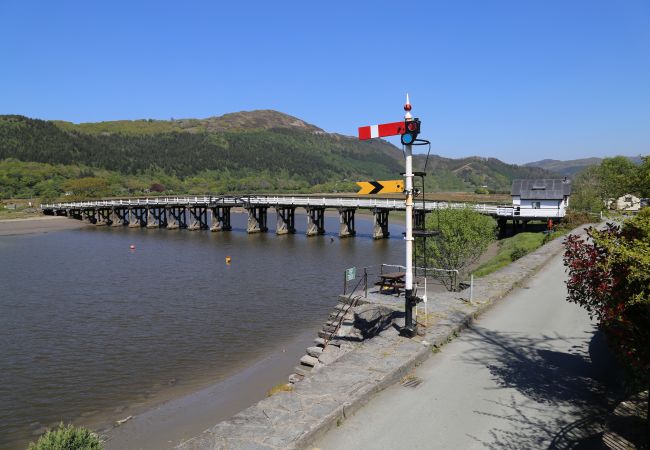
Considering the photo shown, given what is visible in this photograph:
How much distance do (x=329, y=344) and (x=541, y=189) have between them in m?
38.4

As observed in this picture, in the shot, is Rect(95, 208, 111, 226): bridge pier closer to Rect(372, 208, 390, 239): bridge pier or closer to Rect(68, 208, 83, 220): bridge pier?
Rect(68, 208, 83, 220): bridge pier

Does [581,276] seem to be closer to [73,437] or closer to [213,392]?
[73,437]

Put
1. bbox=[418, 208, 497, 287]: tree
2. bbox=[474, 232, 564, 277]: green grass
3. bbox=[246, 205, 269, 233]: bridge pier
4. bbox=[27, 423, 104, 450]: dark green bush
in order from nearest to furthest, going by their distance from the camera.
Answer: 1. bbox=[27, 423, 104, 450]: dark green bush
2. bbox=[418, 208, 497, 287]: tree
3. bbox=[474, 232, 564, 277]: green grass
4. bbox=[246, 205, 269, 233]: bridge pier

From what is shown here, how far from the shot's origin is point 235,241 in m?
50.6

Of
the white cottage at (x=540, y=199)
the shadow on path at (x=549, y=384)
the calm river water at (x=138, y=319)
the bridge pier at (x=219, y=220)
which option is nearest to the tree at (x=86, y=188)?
the bridge pier at (x=219, y=220)

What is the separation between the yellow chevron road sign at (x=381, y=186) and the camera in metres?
9.39

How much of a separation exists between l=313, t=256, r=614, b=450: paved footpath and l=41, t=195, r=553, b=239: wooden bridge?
28.2 metres

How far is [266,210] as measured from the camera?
61.2 metres

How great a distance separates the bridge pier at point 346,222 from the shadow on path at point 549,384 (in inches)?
1613

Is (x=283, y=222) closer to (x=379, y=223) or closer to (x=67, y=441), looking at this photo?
(x=379, y=223)

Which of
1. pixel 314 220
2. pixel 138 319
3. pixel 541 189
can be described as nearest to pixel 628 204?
pixel 138 319

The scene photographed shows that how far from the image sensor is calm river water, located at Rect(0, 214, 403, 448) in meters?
13.5

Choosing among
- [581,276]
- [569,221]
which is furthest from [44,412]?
[569,221]

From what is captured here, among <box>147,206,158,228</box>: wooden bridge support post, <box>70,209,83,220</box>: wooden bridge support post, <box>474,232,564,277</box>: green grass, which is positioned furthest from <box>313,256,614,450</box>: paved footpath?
<box>70,209,83,220</box>: wooden bridge support post
